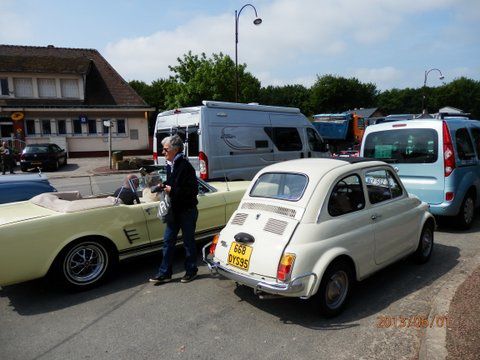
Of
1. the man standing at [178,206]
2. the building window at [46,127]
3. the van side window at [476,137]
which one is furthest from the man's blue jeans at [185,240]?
the building window at [46,127]

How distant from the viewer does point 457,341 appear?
122 inches

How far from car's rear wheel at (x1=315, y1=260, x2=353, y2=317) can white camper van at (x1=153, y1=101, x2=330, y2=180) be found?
4913mm

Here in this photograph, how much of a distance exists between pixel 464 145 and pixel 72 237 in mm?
6586

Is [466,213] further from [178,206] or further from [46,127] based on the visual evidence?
[46,127]

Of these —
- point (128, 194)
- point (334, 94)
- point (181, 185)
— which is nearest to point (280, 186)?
point (181, 185)

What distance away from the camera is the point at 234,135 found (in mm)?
9000

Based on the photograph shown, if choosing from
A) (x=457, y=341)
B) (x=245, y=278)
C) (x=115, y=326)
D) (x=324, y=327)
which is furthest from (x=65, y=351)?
(x=457, y=341)

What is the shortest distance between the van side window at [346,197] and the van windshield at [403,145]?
301 cm

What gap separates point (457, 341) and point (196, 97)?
29897mm

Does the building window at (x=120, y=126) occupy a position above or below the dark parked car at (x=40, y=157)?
above

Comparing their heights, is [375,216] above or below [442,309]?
above

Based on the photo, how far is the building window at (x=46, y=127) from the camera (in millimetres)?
27672

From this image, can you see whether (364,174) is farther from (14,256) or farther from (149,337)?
(14,256)
